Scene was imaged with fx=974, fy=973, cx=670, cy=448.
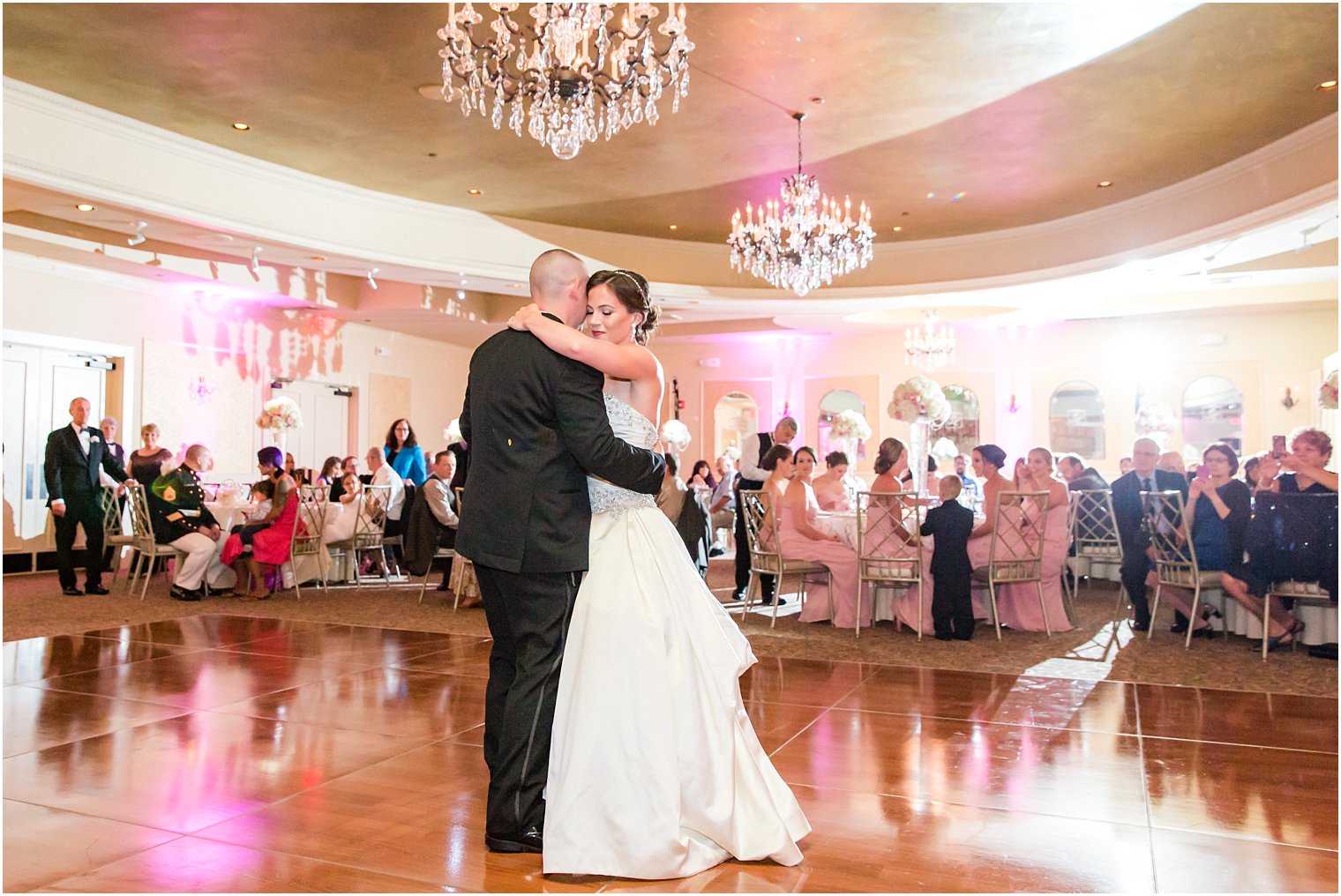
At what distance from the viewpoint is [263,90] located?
730cm

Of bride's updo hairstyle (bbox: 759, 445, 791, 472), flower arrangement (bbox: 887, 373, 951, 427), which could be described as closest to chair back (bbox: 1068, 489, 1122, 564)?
flower arrangement (bbox: 887, 373, 951, 427)

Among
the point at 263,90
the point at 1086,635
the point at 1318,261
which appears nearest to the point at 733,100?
the point at 263,90

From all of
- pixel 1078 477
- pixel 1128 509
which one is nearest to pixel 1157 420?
pixel 1078 477

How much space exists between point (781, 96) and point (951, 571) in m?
3.72

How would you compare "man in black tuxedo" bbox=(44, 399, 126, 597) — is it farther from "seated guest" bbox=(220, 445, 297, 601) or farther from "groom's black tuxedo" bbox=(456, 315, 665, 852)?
"groom's black tuxedo" bbox=(456, 315, 665, 852)

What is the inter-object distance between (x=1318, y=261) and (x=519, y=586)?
11.3 meters

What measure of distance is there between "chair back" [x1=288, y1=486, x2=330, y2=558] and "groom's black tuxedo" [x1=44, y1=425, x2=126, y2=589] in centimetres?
172

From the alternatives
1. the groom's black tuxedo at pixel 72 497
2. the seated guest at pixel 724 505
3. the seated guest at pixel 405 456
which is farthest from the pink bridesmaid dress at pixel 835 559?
the groom's black tuxedo at pixel 72 497

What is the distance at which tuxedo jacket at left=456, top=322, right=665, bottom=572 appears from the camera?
8.14 ft

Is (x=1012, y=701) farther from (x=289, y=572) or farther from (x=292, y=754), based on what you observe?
(x=289, y=572)

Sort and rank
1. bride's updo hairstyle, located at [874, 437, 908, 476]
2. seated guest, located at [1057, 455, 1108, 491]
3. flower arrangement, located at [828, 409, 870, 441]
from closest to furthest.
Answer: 1. bride's updo hairstyle, located at [874, 437, 908, 476]
2. seated guest, located at [1057, 455, 1108, 491]
3. flower arrangement, located at [828, 409, 870, 441]

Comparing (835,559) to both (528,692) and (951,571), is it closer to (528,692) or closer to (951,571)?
(951,571)

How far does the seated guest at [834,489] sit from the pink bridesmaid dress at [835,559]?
2.70 ft

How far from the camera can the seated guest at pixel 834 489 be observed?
302 inches
